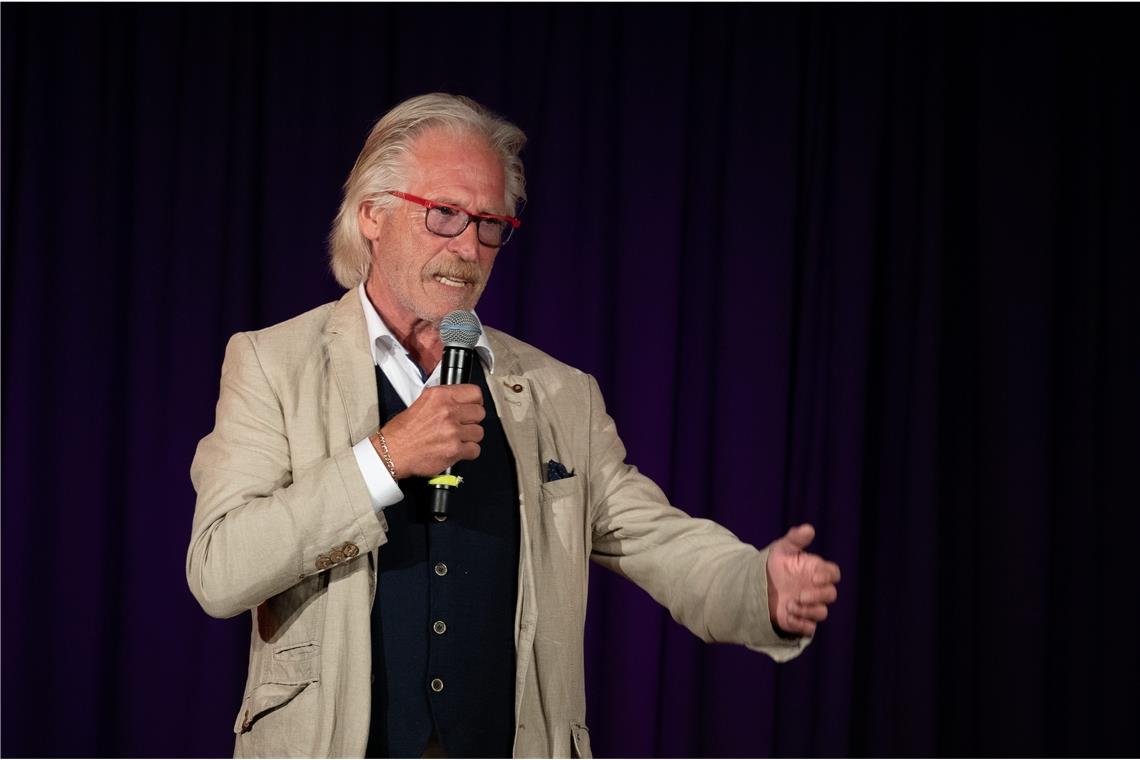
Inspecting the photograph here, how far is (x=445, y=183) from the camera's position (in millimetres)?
2100

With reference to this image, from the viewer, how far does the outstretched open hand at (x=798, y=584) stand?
174 cm

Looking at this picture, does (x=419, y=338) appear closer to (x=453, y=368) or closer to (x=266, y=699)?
A: (x=453, y=368)

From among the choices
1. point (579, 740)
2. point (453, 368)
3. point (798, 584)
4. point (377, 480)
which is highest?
point (453, 368)

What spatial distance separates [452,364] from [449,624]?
43 cm

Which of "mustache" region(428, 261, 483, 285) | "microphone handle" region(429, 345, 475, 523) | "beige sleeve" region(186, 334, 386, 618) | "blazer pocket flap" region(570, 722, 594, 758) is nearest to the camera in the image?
"beige sleeve" region(186, 334, 386, 618)

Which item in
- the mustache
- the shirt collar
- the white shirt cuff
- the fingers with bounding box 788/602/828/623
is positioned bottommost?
the fingers with bounding box 788/602/828/623

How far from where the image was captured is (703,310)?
12.0 feet

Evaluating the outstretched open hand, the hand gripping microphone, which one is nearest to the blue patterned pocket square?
the hand gripping microphone

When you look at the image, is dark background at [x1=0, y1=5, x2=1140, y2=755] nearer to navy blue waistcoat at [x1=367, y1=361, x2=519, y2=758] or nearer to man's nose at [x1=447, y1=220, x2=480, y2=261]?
man's nose at [x1=447, y1=220, x2=480, y2=261]

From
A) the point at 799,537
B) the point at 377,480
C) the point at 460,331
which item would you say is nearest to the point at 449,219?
the point at 460,331

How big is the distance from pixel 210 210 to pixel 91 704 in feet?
5.01

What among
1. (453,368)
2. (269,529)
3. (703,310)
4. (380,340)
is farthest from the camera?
(703,310)

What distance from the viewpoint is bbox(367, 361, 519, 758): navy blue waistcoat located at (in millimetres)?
1834

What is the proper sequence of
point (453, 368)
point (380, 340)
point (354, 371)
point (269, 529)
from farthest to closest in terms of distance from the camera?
point (380, 340) < point (354, 371) < point (453, 368) < point (269, 529)
